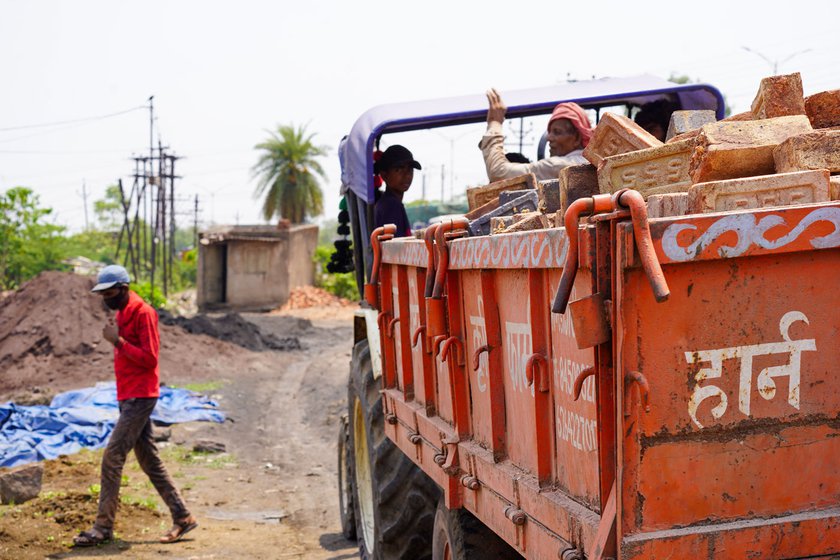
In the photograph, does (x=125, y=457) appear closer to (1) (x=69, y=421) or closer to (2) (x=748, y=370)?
(1) (x=69, y=421)

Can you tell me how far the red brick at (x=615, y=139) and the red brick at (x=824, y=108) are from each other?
641 mm

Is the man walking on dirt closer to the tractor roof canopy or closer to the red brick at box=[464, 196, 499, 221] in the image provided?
the tractor roof canopy

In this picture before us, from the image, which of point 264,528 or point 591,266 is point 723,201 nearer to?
point 591,266

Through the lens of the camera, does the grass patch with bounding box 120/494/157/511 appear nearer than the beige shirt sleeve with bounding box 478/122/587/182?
No

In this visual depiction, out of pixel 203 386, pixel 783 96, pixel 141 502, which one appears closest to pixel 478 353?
pixel 783 96

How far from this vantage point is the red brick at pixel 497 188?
603 cm

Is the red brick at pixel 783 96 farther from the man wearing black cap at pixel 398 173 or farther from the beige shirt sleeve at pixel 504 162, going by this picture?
the man wearing black cap at pixel 398 173

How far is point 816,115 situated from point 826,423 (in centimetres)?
197

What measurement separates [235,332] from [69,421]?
12.3 m

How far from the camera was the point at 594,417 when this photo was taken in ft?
9.30

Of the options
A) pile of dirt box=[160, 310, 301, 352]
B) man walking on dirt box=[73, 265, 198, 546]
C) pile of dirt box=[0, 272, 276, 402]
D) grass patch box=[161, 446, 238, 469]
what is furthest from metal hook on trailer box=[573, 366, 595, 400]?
pile of dirt box=[160, 310, 301, 352]

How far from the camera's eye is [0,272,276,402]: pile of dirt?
60.6ft

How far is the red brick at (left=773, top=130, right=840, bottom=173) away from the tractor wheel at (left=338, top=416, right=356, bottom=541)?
16.4 ft

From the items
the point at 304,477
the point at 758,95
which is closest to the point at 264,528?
the point at 304,477
